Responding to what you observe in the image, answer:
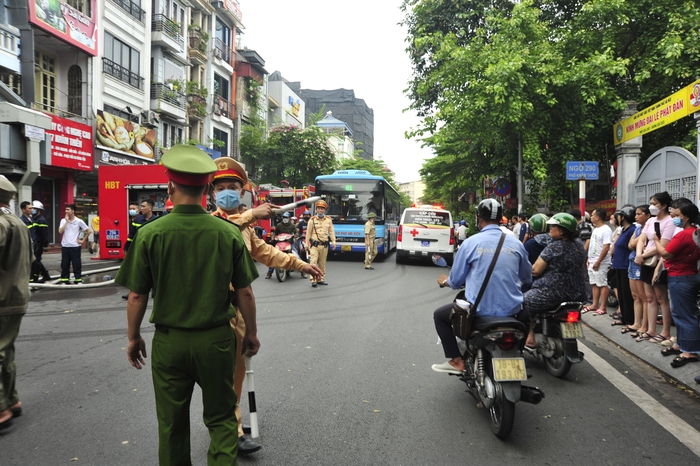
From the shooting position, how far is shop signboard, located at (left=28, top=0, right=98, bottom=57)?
734 inches

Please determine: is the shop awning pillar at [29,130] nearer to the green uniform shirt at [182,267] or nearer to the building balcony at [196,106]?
the building balcony at [196,106]

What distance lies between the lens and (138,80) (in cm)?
2584

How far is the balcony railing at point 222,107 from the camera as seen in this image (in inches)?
1364

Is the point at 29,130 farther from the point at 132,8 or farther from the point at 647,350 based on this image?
the point at 647,350

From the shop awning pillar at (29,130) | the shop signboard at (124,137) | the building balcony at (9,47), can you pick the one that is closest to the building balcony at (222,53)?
the shop signboard at (124,137)

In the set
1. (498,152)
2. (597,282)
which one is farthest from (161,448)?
(498,152)

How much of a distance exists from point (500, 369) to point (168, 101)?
27.5 metres

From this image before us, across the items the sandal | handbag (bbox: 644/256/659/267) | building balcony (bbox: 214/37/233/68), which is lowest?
the sandal

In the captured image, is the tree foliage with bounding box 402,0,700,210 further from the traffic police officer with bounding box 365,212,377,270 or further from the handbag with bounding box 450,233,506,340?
the handbag with bounding box 450,233,506,340

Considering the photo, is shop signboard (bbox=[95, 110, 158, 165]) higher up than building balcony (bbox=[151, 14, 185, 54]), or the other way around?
building balcony (bbox=[151, 14, 185, 54])

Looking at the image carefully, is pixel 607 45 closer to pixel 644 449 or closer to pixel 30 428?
pixel 644 449

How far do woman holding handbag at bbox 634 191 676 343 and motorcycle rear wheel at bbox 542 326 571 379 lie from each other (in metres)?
1.84

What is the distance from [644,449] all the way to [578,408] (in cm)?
82

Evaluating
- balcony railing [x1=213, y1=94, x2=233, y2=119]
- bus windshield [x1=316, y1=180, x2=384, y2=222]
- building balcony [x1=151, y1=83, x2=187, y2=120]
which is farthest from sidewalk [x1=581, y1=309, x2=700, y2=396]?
balcony railing [x1=213, y1=94, x2=233, y2=119]
